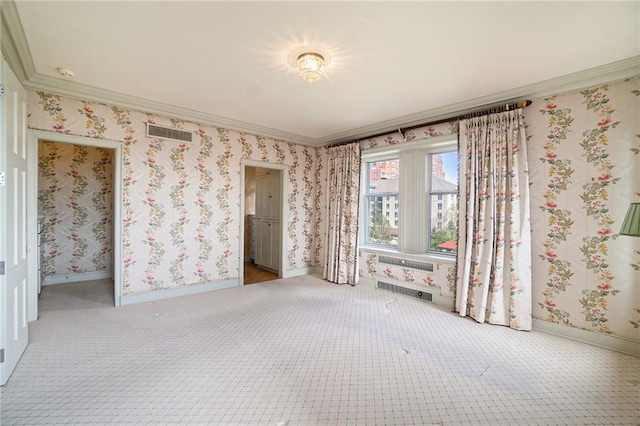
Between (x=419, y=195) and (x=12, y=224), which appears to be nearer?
(x=12, y=224)

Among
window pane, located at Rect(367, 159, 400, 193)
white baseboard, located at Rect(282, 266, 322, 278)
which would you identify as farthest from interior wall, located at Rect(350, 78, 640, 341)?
white baseboard, located at Rect(282, 266, 322, 278)

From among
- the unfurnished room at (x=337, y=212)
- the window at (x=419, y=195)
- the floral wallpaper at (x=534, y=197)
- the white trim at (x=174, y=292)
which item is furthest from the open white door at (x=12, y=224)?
the window at (x=419, y=195)

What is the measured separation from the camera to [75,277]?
15.9 ft

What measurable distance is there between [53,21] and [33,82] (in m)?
1.37

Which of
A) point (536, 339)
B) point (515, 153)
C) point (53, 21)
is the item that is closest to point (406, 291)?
point (536, 339)

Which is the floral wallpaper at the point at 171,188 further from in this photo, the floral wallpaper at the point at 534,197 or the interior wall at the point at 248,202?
the interior wall at the point at 248,202

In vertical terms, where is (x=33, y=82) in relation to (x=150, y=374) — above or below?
above

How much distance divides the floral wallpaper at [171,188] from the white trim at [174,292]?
64 millimetres

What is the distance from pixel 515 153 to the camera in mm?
3102

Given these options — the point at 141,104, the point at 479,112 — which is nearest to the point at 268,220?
the point at 141,104

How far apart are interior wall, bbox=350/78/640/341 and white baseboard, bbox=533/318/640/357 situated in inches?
1.8

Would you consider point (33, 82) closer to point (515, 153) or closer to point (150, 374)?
point (150, 374)

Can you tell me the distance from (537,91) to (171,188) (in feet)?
14.9

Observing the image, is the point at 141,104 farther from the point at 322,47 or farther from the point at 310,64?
the point at 322,47
